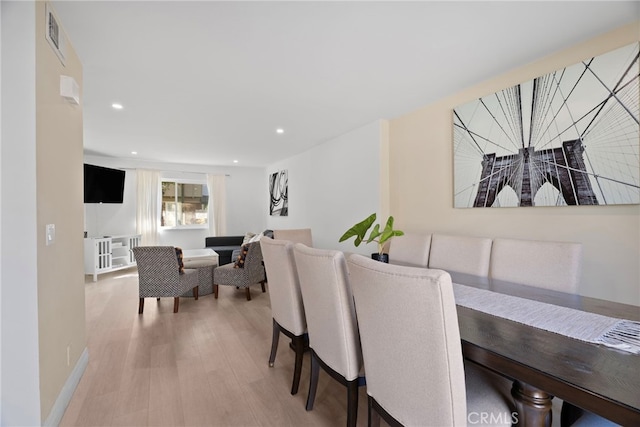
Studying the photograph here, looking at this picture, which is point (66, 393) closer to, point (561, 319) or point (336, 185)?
point (561, 319)

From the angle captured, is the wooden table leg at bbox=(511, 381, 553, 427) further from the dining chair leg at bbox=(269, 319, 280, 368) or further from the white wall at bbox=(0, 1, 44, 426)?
the white wall at bbox=(0, 1, 44, 426)

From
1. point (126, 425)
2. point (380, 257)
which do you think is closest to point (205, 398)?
point (126, 425)

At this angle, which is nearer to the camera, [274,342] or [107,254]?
[274,342]

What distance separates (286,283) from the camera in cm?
185

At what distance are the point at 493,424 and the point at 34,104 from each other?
2.36 metres

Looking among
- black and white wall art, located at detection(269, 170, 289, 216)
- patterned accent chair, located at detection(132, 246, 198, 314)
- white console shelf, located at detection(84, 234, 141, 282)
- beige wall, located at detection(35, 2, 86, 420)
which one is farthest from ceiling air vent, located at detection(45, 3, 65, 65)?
black and white wall art, located at detection(269, 170, 289, 216)

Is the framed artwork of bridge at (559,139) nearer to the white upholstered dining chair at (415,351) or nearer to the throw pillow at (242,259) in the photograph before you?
the white upholstered dining chair at (415,351)

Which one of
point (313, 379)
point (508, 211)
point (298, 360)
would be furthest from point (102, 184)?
point (508, 211)

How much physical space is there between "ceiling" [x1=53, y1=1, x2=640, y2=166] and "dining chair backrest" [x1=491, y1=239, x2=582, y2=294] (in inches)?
56.5

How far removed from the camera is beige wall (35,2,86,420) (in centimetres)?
145

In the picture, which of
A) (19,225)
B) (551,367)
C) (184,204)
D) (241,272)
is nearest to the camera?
(551,367)

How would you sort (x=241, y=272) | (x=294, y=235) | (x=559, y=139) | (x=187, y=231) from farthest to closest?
(x=187, y=231) < (x=294, y=235) < (x=241, y=272) < (x=559, y=139)

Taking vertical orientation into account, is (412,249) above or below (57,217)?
below

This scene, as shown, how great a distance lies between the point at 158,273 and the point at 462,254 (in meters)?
3.25
